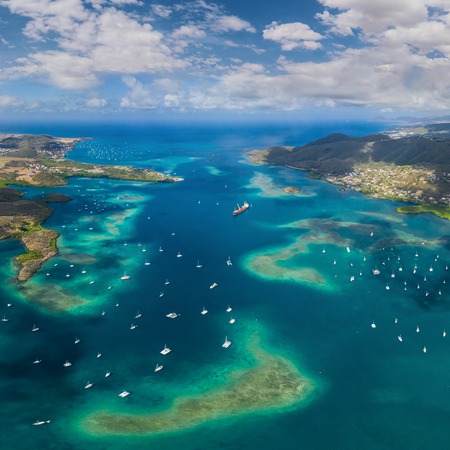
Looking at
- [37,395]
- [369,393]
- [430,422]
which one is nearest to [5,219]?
[37,395]

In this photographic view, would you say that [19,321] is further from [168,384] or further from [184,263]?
[184,263]

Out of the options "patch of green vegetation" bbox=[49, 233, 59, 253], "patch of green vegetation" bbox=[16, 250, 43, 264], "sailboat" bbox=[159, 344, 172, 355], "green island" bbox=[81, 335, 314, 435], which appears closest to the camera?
"green island" bbox=[81, 335, 314, 435]

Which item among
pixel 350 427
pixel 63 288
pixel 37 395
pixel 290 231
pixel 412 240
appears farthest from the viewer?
pixel 290 231

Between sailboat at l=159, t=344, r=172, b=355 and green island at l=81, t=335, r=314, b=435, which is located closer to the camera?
green island at l=81, t=335, r=314, b=435

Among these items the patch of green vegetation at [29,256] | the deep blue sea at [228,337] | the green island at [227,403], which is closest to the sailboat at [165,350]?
the deep blue sea at [228,337]

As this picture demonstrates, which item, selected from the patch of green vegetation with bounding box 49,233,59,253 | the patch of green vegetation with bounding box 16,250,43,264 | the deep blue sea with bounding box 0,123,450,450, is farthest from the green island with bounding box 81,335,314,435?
the patch of green vegetation with bounding box 49,233,59,253

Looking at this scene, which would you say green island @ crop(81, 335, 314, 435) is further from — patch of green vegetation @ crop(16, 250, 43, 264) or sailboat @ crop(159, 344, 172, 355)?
patch of green vegetation @ crop(16, 250, 43, 264)

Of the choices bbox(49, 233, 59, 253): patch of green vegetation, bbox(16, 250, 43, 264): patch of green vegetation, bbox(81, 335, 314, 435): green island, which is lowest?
bbox(81, 335, 314, 435): green island
